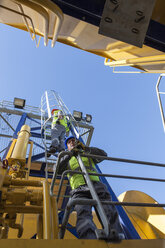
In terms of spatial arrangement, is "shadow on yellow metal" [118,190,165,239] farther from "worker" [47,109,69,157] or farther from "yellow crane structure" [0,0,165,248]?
"worker" [47,109,69,157]

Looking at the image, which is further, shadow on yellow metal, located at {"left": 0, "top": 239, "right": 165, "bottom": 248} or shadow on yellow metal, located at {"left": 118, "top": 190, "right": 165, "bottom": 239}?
shadow on yellow metal, located at {"left": 118, "top": 190, "right": 165, "bottom": 239}

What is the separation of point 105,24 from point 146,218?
4.87 m

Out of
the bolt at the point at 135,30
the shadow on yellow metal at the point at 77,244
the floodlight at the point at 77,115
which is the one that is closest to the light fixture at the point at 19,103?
the floodlight at the point at 77,115

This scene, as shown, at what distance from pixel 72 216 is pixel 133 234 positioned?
2.01 m

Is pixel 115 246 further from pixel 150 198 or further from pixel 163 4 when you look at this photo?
pixel 150 198

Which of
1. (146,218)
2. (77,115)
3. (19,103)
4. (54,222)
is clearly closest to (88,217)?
(54,222)

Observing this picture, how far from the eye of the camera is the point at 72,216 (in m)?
5.51

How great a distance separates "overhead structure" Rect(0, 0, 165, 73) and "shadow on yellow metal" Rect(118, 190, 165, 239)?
3586mm

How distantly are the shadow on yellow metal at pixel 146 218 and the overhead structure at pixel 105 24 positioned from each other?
3586 millimetres

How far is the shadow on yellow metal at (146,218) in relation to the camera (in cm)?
466

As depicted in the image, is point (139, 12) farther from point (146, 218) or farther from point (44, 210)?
point (146, 218)

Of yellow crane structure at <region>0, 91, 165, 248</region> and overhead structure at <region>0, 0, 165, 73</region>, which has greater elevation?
overhead structure at <region>0, 0, 165, 73</region>

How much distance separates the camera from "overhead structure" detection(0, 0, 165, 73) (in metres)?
1.96

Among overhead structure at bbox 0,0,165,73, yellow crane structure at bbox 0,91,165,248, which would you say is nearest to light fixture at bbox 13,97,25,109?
yellow crane structure at bbox 0,91,165,248
